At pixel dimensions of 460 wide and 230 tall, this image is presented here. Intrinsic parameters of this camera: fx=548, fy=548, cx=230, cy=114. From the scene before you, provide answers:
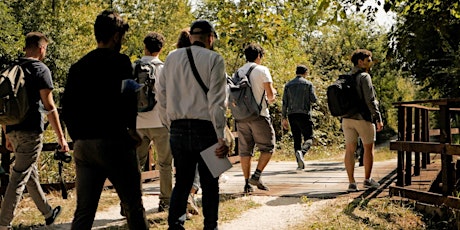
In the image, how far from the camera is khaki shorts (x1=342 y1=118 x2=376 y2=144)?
7.16 meters

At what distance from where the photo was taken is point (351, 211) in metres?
6.20

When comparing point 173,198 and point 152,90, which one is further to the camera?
point 152,90

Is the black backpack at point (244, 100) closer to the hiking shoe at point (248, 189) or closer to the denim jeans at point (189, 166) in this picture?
the hiking shoe at point (248, 189)

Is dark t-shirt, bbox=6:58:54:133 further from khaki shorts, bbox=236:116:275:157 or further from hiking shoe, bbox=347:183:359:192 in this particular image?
hiking shoe, bbox=347:183:359:192

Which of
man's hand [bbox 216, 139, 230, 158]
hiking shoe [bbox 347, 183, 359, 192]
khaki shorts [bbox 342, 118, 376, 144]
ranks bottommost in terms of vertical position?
hiking shoe [bbox 347, 183, 359, 192]

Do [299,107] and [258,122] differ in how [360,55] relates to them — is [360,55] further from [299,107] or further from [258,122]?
[299,107]

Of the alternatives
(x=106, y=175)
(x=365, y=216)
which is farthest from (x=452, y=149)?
(x=106, y=175)

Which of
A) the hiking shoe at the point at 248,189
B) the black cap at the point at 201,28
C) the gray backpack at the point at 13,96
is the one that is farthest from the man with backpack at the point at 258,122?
the gray backpack at the point at 13,96

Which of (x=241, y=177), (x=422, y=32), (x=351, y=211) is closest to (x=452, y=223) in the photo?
(x=351, y=211)

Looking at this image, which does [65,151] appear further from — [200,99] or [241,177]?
[241,177]

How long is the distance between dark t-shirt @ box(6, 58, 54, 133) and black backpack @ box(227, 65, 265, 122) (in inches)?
97.3

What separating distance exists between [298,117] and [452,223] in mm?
4078

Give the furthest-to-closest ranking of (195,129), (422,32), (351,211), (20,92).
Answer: (422,32) → (351,211) → (20,92) → (195,129)

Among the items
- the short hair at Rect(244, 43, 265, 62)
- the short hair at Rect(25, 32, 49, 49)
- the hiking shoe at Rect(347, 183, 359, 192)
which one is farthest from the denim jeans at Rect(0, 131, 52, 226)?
the hiking shoe at Rect(347, 183, 359, 192)
